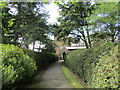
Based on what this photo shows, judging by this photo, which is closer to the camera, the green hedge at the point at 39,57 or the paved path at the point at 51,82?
the paved path at the point at 51,82

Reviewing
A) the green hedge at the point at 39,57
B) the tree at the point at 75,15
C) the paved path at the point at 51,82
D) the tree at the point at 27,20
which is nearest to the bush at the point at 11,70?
the paved path at the point at 51,82

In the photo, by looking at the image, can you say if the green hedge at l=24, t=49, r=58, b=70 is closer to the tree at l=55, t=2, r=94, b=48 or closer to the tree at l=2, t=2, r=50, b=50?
the tree at l=2, t=2, r=50, b=50

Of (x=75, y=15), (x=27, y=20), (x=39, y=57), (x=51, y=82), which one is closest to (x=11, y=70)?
(x=51, y=82)

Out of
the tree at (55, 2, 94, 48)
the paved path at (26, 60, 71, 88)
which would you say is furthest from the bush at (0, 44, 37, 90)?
the tree at (55, 2, 94, 48)

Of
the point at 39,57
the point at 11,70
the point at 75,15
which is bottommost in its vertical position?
the point at 39,57

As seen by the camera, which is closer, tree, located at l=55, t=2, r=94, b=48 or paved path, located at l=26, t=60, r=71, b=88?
paved path, located at l=26, t=60, r=71, b=88

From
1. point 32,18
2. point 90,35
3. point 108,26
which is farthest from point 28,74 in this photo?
point 90,35

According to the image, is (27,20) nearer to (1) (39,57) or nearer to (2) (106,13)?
(1) (39,57)

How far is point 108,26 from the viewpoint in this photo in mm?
9578

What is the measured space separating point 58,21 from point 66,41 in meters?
3.30

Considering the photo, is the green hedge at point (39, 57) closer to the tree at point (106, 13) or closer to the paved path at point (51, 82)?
the paved path at point (51, 82)

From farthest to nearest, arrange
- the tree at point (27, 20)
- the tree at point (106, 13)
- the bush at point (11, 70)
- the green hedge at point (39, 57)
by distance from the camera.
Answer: the tree at point (27, 20) → the tree at point (106, 13) → the green hedge at point (39, 57) → the bush at point (11, 70)

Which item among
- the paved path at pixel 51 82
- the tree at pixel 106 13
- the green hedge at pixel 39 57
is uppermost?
the tree at pixel 106 13

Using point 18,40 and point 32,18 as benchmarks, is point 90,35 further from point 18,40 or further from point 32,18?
point 18,40
